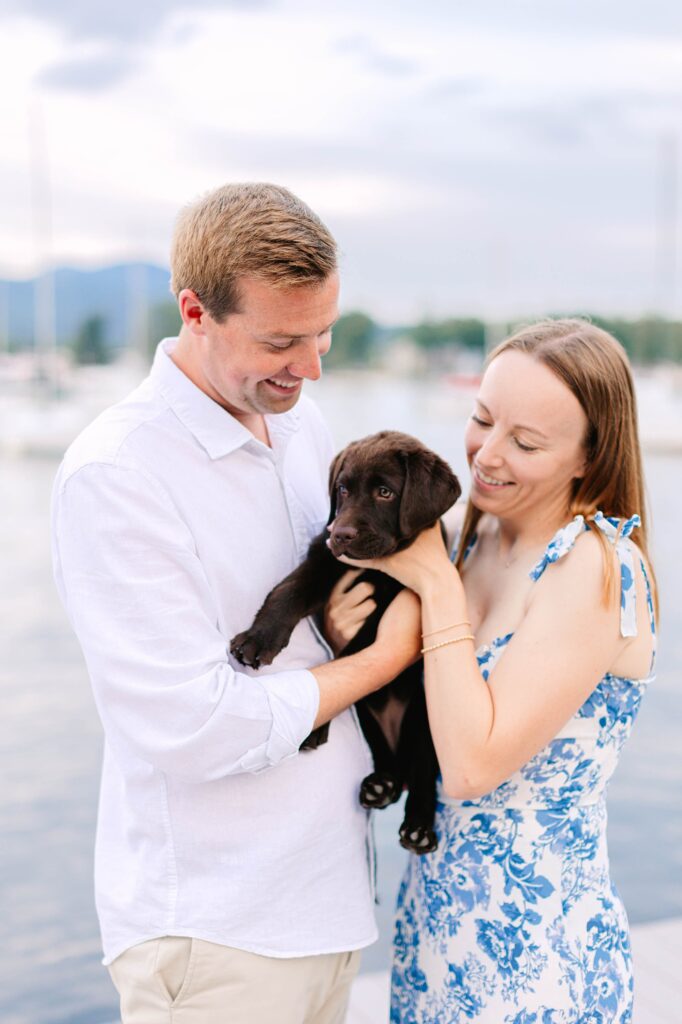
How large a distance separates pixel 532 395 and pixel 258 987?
1133 mm

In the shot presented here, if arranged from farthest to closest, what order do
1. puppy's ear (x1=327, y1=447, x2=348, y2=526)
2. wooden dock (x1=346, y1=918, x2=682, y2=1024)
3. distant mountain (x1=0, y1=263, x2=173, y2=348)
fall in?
distant mountain (x1=0, y1=263, x2=173, y2=348) → wooden dock (x1=346, y1=918, x2=682, y2=1024) → puppy's ear (x1=327, y1=447, x2=348, y2=526)

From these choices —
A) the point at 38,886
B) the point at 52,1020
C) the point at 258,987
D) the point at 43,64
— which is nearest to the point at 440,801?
the point at 258,987

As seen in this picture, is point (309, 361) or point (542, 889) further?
point (542, 889)

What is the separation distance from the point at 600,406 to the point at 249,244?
0.74 metres

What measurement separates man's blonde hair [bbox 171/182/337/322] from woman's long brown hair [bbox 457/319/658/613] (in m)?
0.51

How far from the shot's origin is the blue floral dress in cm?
189

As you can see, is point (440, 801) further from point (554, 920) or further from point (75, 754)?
point (75, 754)

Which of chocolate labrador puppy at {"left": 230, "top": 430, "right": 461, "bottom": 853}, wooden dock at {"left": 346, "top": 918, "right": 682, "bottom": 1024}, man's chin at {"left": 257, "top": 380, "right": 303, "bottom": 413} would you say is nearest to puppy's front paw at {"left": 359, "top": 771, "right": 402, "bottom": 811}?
chocolate labrador puppy at {"left": 230, "top": 430, "right": 461, "bottom": 853}

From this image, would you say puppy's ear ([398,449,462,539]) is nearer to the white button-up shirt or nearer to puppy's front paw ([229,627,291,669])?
the white button-up shirt

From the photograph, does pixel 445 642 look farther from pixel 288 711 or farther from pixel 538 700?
pixel 288 711

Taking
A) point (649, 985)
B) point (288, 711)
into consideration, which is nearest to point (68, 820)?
point (649, 985)

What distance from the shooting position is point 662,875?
17.6 feet

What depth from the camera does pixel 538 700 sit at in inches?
71.3

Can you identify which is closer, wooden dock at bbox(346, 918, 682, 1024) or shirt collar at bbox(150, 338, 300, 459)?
shirt collar at bbox(150, 338, 300, 459)
